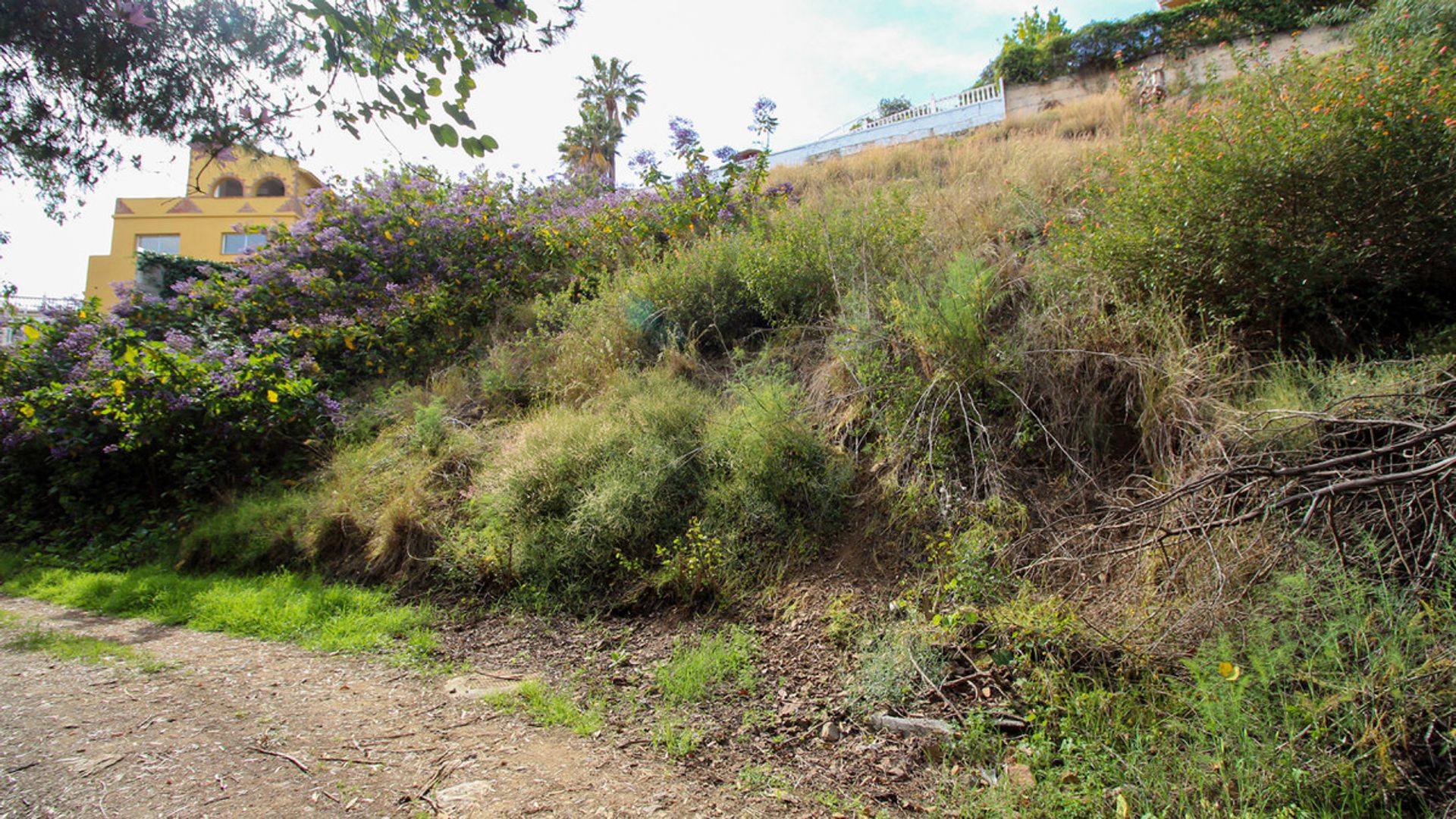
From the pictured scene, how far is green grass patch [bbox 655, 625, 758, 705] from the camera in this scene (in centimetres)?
353

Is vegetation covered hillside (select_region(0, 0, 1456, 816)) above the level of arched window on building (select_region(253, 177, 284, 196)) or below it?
below

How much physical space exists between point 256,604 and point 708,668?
3669 mm

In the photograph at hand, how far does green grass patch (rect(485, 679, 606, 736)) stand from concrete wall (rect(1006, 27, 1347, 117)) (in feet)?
54.2

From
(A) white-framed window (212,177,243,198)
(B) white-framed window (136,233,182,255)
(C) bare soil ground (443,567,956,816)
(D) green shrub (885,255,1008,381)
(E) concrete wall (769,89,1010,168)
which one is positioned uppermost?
(A) white-framed window (212,177,243,198)

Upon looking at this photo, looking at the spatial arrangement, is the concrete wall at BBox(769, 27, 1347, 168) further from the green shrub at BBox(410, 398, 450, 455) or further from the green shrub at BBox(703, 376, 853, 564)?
the green shrub at BBox(703, 376, 853, 564)

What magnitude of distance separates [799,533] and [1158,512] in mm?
1962

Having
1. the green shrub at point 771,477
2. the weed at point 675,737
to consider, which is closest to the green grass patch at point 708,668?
the weed at point 675,737

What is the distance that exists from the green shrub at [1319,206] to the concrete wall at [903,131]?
13.8 metres

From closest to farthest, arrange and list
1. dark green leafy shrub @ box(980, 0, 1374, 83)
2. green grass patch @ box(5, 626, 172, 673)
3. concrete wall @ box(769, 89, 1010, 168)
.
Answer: green grass patch @ box(5, 626, 172, 673) < dark green leafy shrub @ box(980, 0, 1374, 83) < concrete wall @ box(769, 89, 1010, 168)

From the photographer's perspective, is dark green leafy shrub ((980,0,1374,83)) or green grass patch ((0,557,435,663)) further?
dark green leafy shrub ((980,0,1374,83))

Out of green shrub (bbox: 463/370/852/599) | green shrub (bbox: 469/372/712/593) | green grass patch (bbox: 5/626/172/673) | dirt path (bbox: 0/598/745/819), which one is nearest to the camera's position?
dirt path (bbox: 0/598/745/819)

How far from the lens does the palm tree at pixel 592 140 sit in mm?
24734

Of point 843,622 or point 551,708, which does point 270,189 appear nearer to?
point 551,708

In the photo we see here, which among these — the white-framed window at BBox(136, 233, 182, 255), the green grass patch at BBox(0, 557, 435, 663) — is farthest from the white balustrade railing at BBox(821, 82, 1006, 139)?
the white-framed window at BBox(136, 233, 182, 255)
